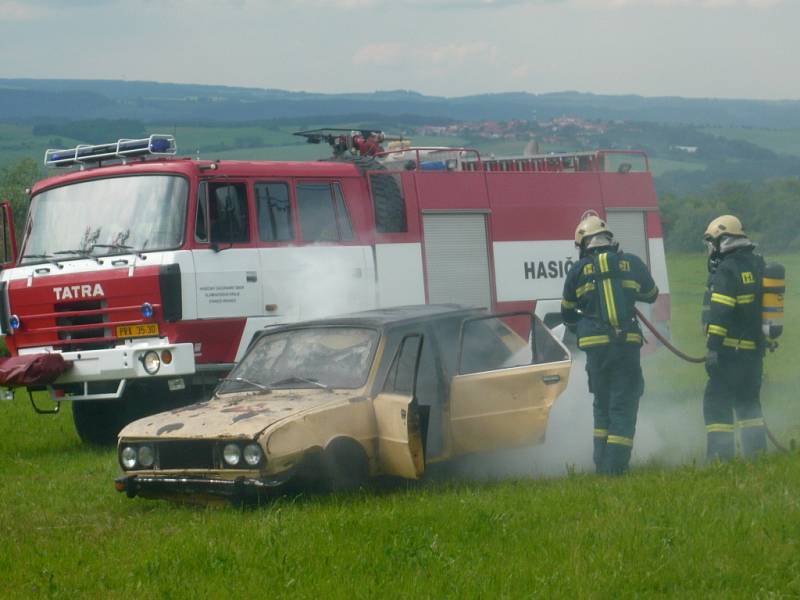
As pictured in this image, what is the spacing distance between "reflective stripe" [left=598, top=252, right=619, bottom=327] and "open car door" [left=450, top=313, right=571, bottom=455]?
59 centimetres

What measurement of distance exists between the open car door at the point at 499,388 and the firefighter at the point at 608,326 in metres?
0.33

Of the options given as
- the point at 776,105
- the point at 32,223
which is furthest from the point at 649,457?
the point at 776,105

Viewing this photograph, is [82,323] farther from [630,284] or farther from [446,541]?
[446,541]

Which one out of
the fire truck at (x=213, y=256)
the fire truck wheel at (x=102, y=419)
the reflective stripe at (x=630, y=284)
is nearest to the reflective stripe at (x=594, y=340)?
the reflective stripe at (x=630, y=284)

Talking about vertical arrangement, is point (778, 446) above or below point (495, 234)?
below

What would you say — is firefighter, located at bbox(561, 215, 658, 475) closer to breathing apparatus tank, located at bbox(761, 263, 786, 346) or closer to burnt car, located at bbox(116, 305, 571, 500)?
burnt car, located at bbox(116, 305, 571, 500)

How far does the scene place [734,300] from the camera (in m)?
9.57

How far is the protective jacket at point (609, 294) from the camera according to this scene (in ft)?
31.2

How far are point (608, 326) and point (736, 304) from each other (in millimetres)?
988

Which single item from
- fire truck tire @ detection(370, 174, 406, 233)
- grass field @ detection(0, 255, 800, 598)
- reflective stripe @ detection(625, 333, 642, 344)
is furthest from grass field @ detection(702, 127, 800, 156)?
grass field @ detection(0, 255, 800, 598)

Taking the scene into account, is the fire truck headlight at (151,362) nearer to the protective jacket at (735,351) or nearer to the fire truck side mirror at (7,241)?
the fire truck side mirror at (7,241)

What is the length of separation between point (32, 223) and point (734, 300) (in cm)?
723

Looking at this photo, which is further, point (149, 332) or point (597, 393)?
point (149, 332)

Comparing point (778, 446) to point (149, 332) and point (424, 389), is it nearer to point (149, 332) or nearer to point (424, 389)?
point (424, 389)
